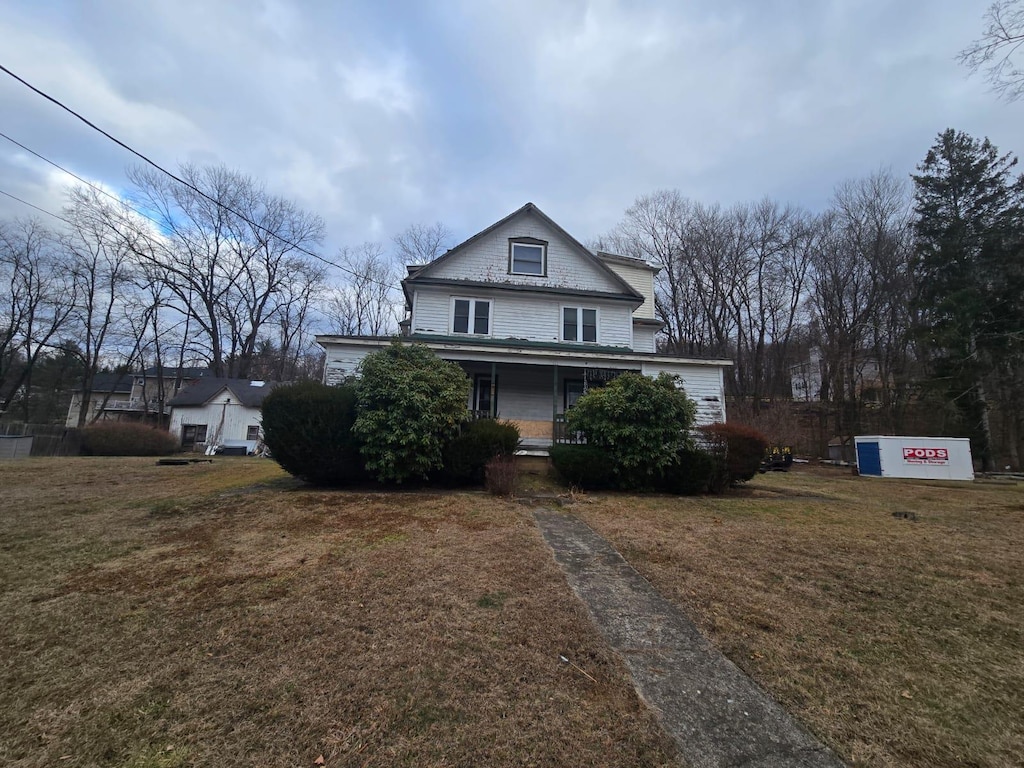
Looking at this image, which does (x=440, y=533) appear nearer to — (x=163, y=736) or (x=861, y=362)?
(x=163, y=736)

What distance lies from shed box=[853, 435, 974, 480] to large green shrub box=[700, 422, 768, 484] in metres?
9.59

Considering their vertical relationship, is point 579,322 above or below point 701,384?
above

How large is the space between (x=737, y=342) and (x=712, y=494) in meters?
22.0

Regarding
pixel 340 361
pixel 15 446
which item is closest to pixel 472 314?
pixel 340 361

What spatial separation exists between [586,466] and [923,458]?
46.1ft

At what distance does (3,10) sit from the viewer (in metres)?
6.25

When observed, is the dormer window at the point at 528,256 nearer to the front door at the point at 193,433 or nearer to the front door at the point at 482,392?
the front door at the point at 482,392

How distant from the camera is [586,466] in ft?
31.4

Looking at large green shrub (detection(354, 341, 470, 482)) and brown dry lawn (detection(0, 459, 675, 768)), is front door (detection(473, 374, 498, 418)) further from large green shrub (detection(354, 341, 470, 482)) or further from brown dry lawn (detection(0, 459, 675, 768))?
brown dry lawn (detection(0, 459, 675, 768))

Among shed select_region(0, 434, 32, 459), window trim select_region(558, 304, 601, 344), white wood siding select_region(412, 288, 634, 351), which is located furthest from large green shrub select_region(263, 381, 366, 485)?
shed select_region(0, 434, 32, 459)

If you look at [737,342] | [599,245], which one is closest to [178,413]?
[599,245]

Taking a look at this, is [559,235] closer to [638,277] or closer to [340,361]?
[638,277]

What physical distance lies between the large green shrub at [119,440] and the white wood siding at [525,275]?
18911mm


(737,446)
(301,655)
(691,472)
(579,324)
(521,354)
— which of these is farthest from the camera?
(579,324)
